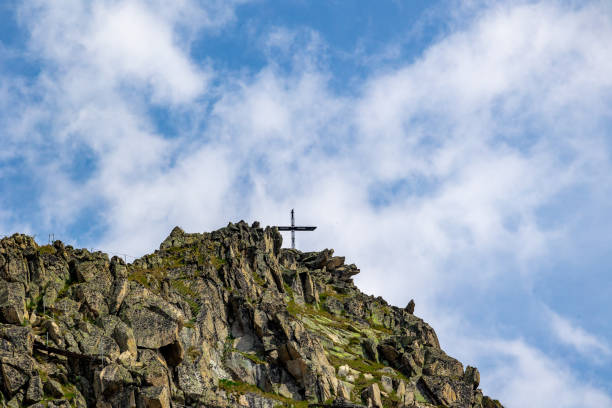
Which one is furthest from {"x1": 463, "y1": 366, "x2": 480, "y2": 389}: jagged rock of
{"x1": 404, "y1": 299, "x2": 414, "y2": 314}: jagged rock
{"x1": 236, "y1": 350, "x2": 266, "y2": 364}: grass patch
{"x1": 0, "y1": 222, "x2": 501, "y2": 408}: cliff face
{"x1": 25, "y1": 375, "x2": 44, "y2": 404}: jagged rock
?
{"x1": 25, "y1": 375, "x2": 44, "y2": 404}: jagged rock

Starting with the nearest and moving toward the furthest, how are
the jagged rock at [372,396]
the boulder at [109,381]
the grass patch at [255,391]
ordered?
1. the boulder at [109,381]
2. the grass patch at [255,391]
3. the jagged rock at [372,396]

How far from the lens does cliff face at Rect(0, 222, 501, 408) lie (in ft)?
216

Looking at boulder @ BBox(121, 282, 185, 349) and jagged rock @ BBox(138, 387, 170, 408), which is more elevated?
boulder @ BBox(121, 282, 185, 349)

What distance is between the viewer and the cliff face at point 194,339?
65750mm

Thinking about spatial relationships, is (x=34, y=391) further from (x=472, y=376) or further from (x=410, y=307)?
(x=410, y=307)

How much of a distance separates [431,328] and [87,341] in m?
66.0

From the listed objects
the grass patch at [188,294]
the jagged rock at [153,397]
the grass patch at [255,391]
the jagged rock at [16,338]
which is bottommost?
the jagged rock at [153,397]

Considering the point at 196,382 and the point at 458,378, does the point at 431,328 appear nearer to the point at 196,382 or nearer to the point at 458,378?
the point at 458,378

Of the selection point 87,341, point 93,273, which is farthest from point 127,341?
point 93,273

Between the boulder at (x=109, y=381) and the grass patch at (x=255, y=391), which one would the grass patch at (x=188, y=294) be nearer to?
the grass patch at (x=255, y=391)

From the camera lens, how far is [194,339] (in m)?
79.6

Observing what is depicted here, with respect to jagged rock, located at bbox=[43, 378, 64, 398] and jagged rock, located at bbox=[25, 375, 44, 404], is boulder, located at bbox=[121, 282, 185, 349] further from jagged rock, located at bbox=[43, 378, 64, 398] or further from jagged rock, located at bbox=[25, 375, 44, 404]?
jagged rock, located at bbox=[25, 375, 44, 404]

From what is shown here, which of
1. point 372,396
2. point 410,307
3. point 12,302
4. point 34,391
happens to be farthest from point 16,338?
point 410,307

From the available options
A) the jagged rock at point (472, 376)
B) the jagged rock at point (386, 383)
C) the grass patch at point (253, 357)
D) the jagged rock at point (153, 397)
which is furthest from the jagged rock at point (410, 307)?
the jagged rock at point (153, 397)
